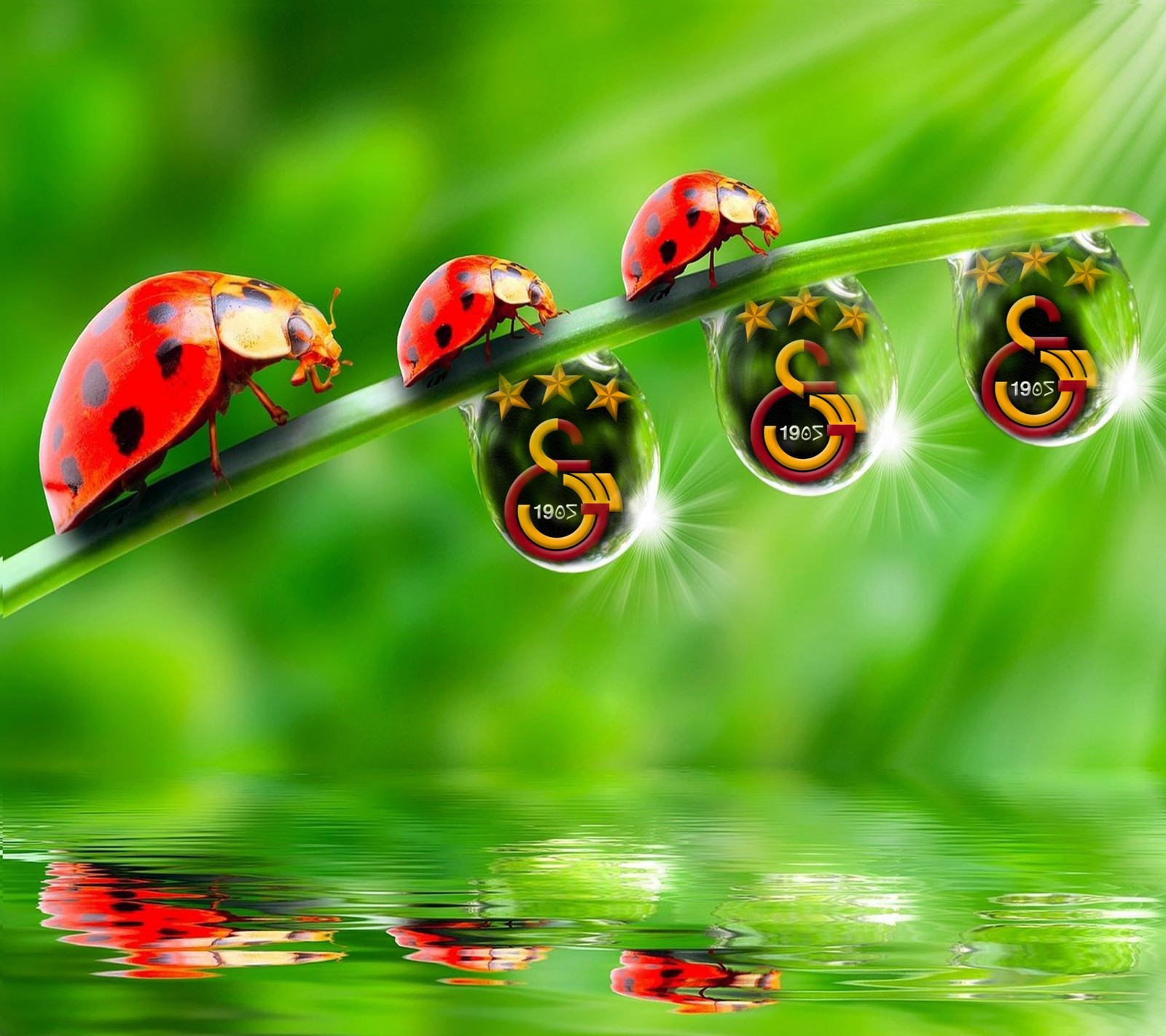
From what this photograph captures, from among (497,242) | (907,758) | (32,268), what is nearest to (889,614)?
(907,758)

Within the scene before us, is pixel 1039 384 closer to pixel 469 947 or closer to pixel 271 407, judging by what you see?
pixel 271 407

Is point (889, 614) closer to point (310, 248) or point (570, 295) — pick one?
point (570, 295)

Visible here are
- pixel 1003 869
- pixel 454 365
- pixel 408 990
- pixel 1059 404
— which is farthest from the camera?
pixel 1059 404

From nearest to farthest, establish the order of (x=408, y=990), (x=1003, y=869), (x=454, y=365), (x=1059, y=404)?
(x=408, y=990)
(x=1003, y=869)
(x=454, y=365)
(x=1059, y=404)

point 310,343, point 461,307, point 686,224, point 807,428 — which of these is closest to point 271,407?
point 310,343

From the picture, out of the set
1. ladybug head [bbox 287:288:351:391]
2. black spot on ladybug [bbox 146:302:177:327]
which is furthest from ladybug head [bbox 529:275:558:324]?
black spot on ladybug [bbox 146:302:177:327]

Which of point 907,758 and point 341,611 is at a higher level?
point 341,611

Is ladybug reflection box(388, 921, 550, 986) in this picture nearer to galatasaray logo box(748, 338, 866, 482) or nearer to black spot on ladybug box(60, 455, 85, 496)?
black spot on ladybug box(60, 455, 85, 496)
